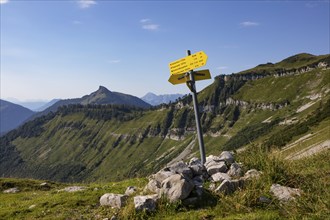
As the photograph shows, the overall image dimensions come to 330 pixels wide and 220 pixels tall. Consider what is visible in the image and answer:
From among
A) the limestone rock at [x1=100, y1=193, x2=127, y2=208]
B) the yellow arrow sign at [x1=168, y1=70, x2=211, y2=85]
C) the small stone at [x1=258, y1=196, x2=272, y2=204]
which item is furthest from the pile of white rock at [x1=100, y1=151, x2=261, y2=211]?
the yellow arrow sign at [x1=168, y1=70, x2=211, y2=85]

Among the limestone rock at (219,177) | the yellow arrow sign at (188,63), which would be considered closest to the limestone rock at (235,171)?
the limestone rock at (219,177)

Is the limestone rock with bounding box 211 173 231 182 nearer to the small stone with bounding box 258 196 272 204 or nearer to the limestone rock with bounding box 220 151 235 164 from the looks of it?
the limestone rock with bounding box 220 151 235 164

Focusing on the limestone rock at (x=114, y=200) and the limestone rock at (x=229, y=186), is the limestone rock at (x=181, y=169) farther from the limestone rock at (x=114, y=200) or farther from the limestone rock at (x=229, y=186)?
the limestone rock at (x=114, y=200)

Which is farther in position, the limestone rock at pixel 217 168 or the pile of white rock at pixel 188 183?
the limestone rock at pixel 217 168

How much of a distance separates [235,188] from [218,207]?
57.9 inches

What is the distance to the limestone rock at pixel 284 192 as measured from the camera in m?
11.0

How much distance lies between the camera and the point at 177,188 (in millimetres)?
12273

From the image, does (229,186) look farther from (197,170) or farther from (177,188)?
(197,170)

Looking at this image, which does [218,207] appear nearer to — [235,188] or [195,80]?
[235,188]

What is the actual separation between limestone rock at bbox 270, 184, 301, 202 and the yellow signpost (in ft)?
14.1

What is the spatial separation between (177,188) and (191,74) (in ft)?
19.6

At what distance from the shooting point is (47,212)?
14555 millimetres

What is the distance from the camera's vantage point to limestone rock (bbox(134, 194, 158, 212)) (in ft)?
39.0

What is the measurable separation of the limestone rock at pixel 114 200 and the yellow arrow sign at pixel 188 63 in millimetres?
6625
